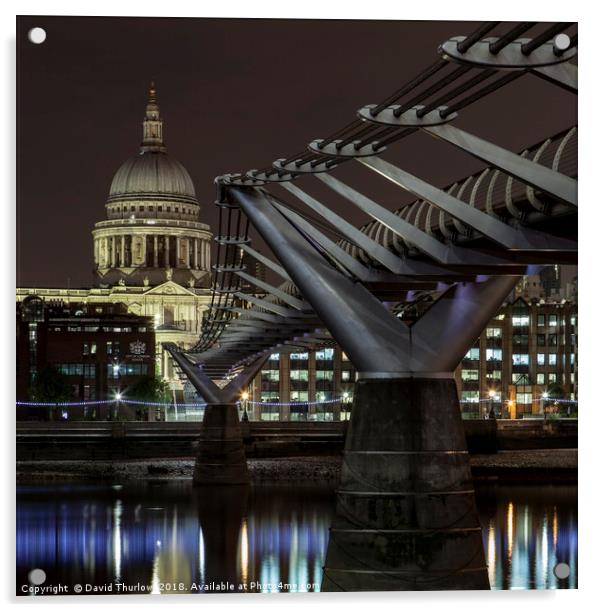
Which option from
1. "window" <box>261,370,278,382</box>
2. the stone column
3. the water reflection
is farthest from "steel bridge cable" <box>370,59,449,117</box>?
the stone column

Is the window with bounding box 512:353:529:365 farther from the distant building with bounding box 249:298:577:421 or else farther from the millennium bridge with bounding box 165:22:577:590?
the millennium bridge with bounding box 165:22:577:590

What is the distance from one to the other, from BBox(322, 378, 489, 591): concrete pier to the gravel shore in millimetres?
53341

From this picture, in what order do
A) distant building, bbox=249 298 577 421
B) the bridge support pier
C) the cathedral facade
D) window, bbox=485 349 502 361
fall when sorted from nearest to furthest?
distant building, bbox=249 298 577 421 → the bridge support pier → window, bbox=485 349 502 361 → the cathedral facade

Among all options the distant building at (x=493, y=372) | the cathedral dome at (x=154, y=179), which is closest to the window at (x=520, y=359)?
the distant building at (x=493, y=372)

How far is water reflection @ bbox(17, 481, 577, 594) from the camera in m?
41.5

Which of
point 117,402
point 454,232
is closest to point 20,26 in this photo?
point 454,232

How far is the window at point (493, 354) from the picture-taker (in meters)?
95.3

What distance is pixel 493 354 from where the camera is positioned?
321 feet

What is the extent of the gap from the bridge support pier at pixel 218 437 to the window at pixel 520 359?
17.0 meters

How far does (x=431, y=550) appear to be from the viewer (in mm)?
27125

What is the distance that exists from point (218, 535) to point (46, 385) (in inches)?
1888

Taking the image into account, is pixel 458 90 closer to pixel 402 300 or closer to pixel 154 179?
pixel 402 300

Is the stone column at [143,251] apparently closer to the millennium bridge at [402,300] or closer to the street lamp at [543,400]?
the street lamp at [543,400]
